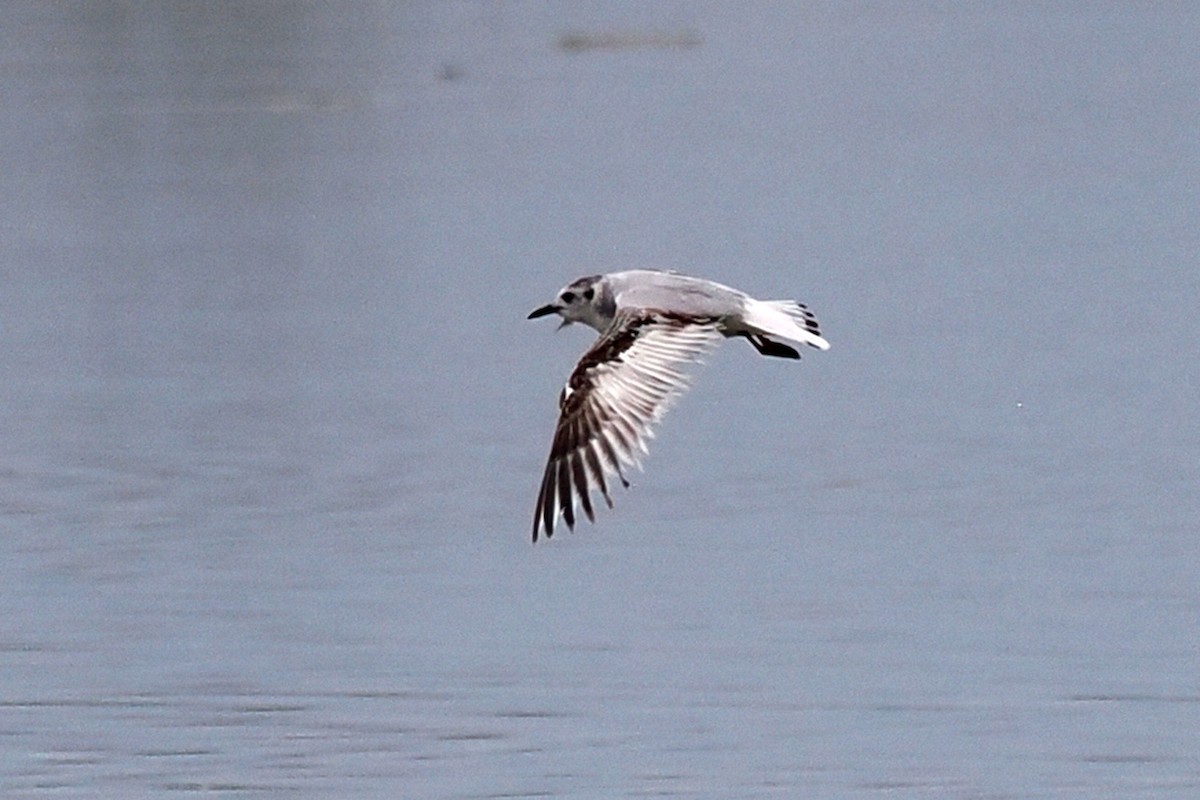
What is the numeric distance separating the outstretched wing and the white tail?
0.46 meters

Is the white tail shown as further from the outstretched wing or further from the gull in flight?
the outstretched wing

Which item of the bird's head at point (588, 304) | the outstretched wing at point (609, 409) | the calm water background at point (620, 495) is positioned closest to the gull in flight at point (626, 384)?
the outstretched wing at point (609, 409)

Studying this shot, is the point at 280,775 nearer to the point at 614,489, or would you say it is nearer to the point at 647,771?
the point at 647,771

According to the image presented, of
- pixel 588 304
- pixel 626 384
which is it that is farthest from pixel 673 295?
pixel 626 384

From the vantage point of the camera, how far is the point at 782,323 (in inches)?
345

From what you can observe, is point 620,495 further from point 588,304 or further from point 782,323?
point 782,323

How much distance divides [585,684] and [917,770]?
4.17 ft

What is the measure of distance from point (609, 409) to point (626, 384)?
0.09m

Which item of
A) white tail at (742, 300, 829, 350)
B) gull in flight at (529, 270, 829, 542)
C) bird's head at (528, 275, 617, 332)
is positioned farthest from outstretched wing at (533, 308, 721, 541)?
bird's head at (528, 275, 617, 332)

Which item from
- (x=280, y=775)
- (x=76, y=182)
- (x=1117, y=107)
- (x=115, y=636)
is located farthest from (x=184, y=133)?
(x=280, y=775)

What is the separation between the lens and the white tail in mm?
8625

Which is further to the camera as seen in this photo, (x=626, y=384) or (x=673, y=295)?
(x=673, y=295)

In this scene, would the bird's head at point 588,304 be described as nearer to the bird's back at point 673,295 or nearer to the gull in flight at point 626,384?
the bird's back at point 673,295

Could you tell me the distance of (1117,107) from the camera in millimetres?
24297
